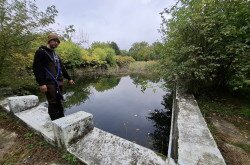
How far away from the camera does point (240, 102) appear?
655cm

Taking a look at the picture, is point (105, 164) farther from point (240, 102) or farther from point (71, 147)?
point (240, 102)

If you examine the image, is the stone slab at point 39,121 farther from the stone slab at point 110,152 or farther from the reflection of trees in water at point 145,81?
the reflection of trees in water at point 145,81

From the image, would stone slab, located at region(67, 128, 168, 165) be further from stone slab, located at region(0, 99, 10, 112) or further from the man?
stone slab, located at region(0, 99, 10, 112)

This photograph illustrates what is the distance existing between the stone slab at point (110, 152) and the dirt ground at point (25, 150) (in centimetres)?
18

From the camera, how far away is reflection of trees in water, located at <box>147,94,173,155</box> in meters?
5.43

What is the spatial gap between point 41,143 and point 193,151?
2.53 meters

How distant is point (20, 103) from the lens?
4711mm

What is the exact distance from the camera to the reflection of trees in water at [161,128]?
5434 mm

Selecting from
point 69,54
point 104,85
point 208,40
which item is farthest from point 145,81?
point 69,54

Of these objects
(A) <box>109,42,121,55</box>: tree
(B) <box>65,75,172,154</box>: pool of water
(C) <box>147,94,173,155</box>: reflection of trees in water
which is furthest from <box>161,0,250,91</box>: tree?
(A) <box>109,42,121,55</box>: tree

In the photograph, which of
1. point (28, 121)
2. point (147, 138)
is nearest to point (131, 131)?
point (147, 138)

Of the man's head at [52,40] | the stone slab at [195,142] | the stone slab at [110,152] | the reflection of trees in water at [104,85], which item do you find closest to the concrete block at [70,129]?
the stone slab at [110,152]

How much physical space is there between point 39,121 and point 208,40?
4.98 meters

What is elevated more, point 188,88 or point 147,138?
point 188,88
